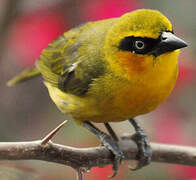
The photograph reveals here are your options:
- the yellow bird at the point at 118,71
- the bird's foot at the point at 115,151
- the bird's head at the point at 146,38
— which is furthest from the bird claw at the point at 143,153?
the bird's head at the point at 146,38

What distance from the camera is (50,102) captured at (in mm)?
4723

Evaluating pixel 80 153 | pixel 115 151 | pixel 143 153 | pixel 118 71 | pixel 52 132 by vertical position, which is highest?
pixel 52 132

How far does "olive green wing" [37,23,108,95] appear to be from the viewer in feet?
10.3

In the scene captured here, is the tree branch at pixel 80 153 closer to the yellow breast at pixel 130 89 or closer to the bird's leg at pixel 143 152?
the bird's leg at pixel 143 152

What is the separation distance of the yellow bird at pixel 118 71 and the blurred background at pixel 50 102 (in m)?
0.50

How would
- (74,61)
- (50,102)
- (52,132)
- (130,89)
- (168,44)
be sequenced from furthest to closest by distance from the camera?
1. (50,102)
2. (74,61)
3. (130,89)
4. (168,44)
5. (52,132)

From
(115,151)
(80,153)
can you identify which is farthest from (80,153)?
(115,151)

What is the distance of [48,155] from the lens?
2.00 m

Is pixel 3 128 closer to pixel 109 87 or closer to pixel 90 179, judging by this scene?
pixel 90 179

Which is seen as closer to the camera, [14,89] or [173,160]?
[173,160]

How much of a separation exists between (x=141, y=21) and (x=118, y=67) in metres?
0.38

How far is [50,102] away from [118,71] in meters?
2.04

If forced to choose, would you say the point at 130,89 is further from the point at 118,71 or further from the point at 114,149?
the point at 114,149

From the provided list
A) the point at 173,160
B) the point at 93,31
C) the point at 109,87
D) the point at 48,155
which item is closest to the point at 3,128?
the point at 93,31
